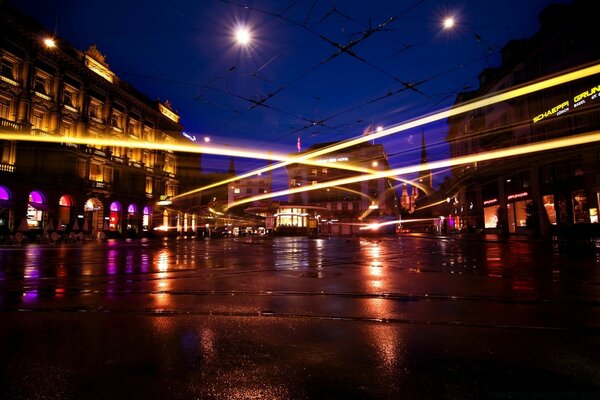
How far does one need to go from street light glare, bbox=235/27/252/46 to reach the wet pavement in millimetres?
10603

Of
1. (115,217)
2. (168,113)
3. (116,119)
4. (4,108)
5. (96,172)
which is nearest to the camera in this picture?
(4,108)

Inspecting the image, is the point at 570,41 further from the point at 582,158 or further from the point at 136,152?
the point at 136,152

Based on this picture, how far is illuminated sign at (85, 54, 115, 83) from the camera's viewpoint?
41.2 meters

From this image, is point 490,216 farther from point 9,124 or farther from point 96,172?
point 9,124

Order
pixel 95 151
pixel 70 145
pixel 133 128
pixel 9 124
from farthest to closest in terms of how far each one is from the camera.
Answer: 1. pixel 133 128
2. pixel 95 151
3. pixel 70 145
4. pixel 9 124

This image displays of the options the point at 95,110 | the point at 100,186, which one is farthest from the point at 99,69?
the point at 100,186

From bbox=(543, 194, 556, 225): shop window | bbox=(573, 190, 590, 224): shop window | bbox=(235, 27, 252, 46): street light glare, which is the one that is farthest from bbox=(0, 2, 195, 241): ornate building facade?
bbox=(543, 194, 556, 225): shop window

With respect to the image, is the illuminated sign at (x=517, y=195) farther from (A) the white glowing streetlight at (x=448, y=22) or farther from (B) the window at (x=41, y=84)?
(B) the window at (x=41, y=84)

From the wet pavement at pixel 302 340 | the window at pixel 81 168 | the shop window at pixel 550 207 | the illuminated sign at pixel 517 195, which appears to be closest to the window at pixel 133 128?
the window at pixel 81 168

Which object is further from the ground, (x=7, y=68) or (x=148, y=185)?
(x=7, y=68)

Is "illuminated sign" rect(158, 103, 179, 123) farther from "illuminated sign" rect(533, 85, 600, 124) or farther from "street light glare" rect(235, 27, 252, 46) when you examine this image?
"illuminated sign" rect(533, 85, 600, 124)

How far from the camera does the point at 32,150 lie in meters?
33.2

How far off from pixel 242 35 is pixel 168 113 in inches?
1973

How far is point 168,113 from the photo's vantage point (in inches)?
2340
